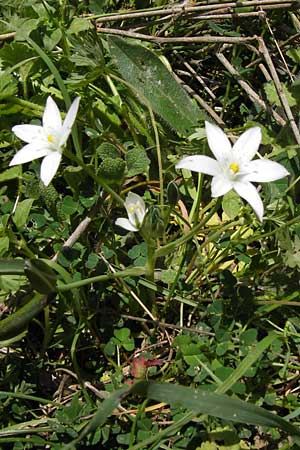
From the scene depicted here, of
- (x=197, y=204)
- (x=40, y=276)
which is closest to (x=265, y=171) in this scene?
(x=197, y=204)

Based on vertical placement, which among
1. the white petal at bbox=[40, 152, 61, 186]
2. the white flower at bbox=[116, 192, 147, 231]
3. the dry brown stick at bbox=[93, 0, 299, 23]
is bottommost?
the white flower at bbox=[116, 192, 147, 231]

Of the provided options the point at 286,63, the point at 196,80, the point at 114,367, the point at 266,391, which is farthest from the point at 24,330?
the point at 286,63

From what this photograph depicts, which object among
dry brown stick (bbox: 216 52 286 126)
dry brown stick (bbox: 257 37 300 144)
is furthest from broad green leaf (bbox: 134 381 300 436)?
dry brown stick (bbox: 216 52 286 126)

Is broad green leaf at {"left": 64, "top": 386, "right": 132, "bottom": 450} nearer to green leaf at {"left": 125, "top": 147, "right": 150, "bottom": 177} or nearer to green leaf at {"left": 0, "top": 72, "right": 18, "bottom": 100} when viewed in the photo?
green leaf at {"left": 125, "top": 147, "right": 150, "bottom": 177}

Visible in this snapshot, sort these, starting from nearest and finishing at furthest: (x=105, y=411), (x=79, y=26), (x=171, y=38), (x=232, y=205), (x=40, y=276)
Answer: (x=105, y=411) → (x=40, y=276) → (x=232, y=205) → (x=79, y=26) → (x=171, y=38)

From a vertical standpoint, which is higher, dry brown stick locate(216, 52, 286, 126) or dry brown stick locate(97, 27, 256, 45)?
dry brown stick locate(97, 27, 256, 45)

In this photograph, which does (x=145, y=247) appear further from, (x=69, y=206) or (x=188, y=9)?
(x=188, y=9)

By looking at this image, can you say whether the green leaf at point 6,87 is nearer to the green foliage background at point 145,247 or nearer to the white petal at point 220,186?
the green foliage background at point 145,247

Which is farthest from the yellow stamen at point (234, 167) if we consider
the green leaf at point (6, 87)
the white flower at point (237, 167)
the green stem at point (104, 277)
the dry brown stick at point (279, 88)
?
the green leaf at point (6, 87)
